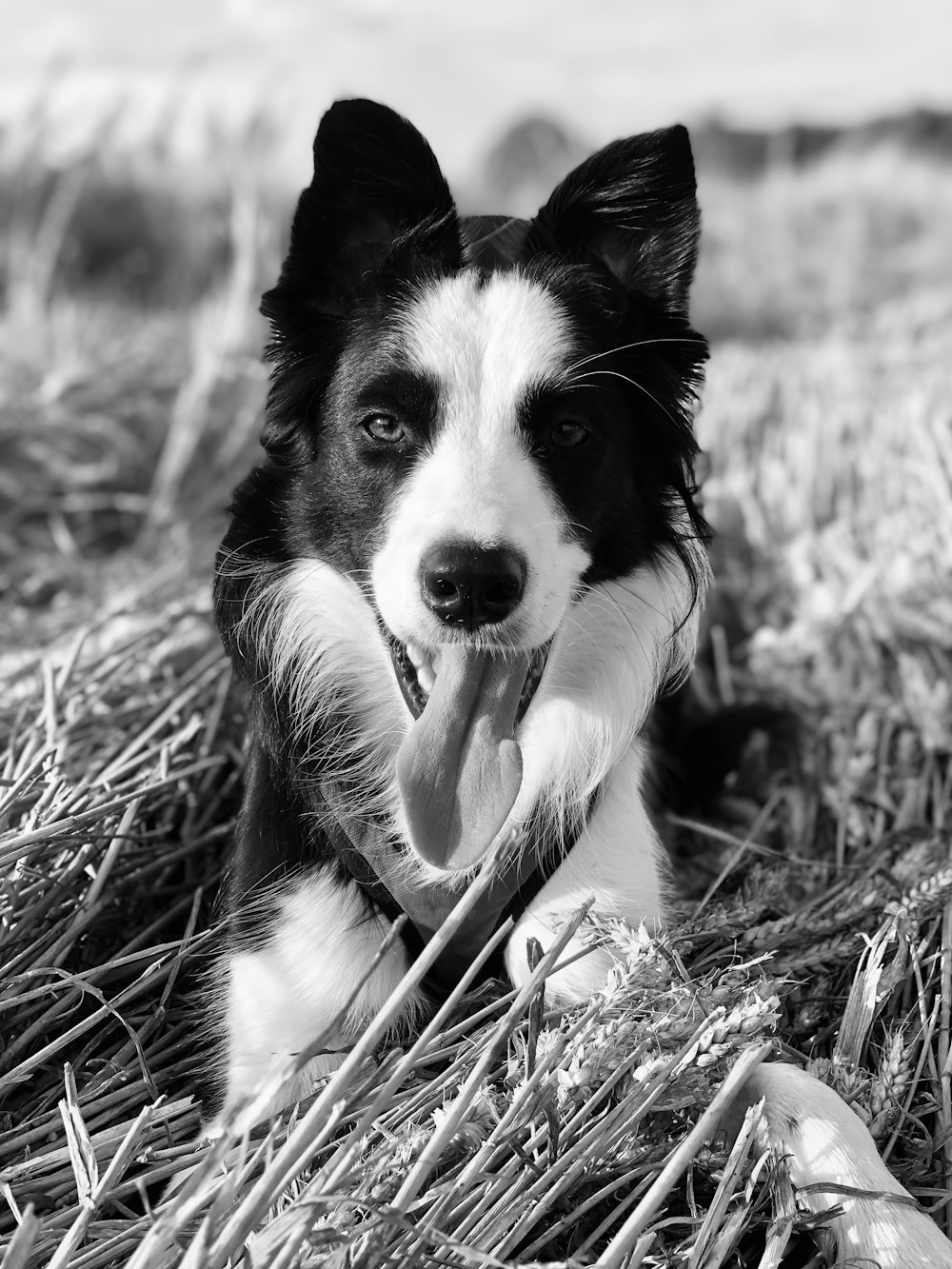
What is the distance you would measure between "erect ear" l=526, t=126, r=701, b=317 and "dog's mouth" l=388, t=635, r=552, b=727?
0.80m

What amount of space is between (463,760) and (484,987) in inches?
16.0

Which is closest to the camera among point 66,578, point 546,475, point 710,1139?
point 710,1139

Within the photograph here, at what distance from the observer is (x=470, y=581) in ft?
6.53

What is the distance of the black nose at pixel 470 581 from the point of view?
1992mm

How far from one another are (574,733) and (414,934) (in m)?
0.52

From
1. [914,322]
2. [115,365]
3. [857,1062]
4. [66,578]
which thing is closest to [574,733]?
[857,1062]

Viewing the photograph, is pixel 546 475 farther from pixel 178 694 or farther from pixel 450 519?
pixel 178 694

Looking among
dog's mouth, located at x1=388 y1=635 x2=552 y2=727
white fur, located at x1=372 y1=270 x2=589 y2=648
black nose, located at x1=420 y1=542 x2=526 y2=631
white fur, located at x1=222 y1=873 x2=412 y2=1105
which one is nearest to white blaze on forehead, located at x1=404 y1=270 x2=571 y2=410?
white fur, located at x1=372 y1=270 x2=589 y2=648

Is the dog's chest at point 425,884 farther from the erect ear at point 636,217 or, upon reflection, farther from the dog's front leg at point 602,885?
the erect ear at point 636,217

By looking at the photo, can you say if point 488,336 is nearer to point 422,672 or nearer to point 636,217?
point 636,217

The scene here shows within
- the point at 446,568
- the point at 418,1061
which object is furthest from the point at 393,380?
the point at 418,1061

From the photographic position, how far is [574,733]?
2457 millimetres

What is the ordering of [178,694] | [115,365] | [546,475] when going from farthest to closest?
1. [115,365]
2. [178,694]
3. [546,475]

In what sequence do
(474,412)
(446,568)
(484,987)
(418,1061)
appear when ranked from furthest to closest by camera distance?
(474,412)
(484,987)
(446,568)
(418,1061)
